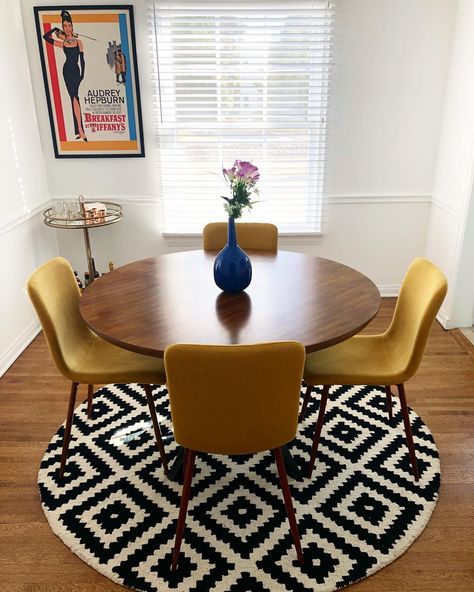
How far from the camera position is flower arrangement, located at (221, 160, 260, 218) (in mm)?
1795

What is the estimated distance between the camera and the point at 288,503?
1.63 m

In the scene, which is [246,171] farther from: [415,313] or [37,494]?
[37,494]

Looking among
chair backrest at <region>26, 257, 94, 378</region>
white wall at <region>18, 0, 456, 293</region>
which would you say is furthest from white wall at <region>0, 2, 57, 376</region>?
chair backrest at <region>26, 257, 94, 378</region>

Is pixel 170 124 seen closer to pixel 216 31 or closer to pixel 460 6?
pixel 216 31

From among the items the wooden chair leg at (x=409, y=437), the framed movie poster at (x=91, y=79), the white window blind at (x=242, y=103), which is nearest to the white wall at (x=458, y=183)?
the white window blind at (x=242, y=103)

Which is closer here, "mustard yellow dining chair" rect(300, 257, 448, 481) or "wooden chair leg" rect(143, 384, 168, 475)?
"mustard yellow dining chair" rect(300, 257, 448, 481)

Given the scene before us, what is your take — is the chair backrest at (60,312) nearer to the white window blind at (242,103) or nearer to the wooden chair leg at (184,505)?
the wooden chair leg at (184,505)

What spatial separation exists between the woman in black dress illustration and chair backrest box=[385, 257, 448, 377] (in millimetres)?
2532

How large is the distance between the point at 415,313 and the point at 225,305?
785 millimetres

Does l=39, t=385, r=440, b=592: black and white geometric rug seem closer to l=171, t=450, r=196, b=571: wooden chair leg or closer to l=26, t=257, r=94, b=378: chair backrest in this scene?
l=171, t=450, r=196, b=571: wooden chair leg

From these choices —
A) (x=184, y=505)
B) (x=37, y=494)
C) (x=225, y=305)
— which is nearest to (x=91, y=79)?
(x=225, y=305)

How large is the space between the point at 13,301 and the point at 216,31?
7.21ft

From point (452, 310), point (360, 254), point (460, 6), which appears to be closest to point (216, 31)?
point (460, 6)

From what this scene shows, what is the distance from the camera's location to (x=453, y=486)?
6.54 ft
